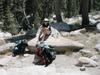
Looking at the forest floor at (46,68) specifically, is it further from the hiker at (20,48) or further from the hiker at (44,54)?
the hiker at (20,48)

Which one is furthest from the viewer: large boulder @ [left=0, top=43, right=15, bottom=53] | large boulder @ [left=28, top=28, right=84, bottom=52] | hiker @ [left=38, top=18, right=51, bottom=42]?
large boulder @ [left=0, top=43, right=15, bottom=53]

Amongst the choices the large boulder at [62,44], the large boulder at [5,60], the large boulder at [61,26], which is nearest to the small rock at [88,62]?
the large boulder at [62,44]

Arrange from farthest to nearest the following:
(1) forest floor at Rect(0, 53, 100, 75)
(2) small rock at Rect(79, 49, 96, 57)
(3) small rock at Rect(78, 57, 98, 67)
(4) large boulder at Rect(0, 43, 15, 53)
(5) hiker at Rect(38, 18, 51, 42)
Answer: (4) large boulder at Rect(0, 43, 15, 53), (5) hiker at Rect(38, 18, 51, 42), (2) small rock at Rect(79, 49, 96, 57), (3) small rock at Rect(78, 57, 98, 67), (1) forest floor at Rect(0, 53, 100, 75)

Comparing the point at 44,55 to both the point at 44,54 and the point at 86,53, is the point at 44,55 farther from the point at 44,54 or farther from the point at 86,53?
the point at 86,53

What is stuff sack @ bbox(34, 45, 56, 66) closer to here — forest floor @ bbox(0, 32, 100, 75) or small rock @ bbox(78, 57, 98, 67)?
forest floor @ bbox(0, 32, 100, 75)

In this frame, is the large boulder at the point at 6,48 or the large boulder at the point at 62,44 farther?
the large boulder at the point at 6,48

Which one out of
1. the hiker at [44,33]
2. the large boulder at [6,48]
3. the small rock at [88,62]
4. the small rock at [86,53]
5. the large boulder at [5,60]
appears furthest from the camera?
the large boulder at [6,48]

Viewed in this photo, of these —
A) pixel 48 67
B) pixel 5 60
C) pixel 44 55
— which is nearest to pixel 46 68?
pixel 48 67

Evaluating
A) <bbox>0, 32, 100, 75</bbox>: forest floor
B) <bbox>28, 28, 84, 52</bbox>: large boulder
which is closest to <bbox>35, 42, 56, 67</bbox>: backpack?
<bbox>0, 32, 100, 75</bbox>: forest floor

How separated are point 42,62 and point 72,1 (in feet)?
114

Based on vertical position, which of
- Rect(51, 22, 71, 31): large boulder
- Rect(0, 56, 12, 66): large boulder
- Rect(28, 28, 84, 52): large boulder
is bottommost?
Rect(51, 22, 71, 31): large boulder

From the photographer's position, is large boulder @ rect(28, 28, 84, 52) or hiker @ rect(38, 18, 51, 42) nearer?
large boulder @ rect(28, 28, 84, 52)

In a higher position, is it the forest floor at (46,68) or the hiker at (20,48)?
the hiker at (20,48)

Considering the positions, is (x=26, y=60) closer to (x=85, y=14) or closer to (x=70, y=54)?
(x=70, y=54)
